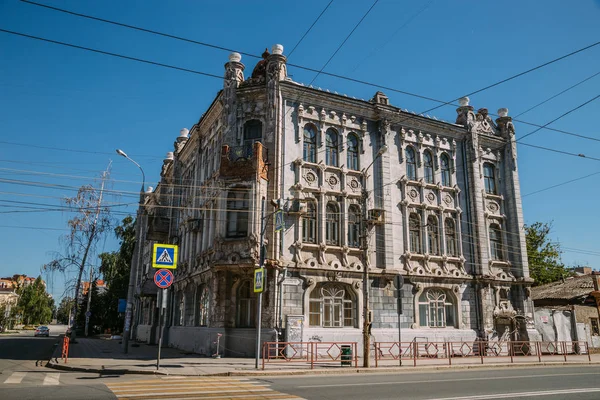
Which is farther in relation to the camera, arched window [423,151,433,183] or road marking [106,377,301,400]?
arched window [423,151,433,183]

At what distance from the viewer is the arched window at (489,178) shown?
31.7 metres

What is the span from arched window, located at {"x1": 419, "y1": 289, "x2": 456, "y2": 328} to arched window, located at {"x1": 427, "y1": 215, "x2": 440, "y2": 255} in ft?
8.27

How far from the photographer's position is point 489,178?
32.0 metres

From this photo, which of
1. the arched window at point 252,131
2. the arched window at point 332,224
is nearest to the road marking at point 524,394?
the arched window at point 332,224

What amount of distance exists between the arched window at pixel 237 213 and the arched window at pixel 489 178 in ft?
59.0

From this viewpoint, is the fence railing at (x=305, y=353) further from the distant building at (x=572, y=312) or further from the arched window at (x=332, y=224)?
the distant building at (x=572, y=312)

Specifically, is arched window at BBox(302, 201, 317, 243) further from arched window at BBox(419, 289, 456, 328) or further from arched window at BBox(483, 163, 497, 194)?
arched window at BBox(483, 163, 497, 194)

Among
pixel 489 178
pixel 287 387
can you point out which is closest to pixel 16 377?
pixel 287 387

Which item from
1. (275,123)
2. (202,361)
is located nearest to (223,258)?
(202,361)

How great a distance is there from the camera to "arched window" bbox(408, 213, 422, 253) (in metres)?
27.3

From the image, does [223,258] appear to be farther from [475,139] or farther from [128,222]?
[128,222]

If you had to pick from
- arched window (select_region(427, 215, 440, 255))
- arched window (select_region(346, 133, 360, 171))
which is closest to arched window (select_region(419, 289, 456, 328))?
arched window (select_region(427, 215, 440, 255))

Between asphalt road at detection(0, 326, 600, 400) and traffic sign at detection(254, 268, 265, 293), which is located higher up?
traffic sign at detection(254, 268, 265, 293)

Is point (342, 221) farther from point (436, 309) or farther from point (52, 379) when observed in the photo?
point (52, 379)
